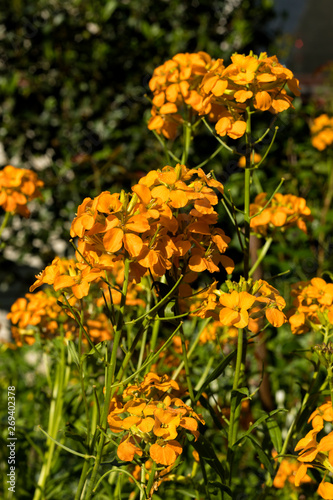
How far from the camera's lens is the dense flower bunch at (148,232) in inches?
29.4

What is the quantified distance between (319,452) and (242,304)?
0.90 ft

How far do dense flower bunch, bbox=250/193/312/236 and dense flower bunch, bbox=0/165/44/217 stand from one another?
2.13ft

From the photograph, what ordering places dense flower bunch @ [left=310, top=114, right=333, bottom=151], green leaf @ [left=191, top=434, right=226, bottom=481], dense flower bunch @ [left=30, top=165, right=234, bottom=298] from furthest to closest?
dense flower bunch @ [left=310, top=114, right=333, bottom=151] → green leaf @ [left=191, top=434, right=226, bottom=481] → dense flower bunch @ [left=30, top=165, right=234, bottom=298]

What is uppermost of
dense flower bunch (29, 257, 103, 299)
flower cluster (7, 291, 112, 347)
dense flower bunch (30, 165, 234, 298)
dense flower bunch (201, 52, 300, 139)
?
dense flower bunch (201, 52, 300, 139)

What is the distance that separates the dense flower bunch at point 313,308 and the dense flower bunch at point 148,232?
24 cm

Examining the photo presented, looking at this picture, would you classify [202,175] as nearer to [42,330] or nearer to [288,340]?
[42,330]

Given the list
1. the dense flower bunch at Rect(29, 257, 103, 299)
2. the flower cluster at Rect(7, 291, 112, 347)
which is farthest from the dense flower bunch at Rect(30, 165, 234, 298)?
the flower cluster at Rect(7, 291, 112, 347)

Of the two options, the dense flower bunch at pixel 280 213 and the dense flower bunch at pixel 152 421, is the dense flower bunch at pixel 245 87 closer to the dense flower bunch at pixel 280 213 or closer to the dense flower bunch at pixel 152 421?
the dense flower bunch at pixel 280 213

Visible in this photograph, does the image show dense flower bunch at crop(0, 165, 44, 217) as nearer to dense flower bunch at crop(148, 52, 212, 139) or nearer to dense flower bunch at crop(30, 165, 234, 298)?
dense flower bunch at crop(148, 52, 212, 139)

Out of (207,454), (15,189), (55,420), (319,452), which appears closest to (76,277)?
(207,454)

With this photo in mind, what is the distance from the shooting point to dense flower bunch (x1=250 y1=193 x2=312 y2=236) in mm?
1132

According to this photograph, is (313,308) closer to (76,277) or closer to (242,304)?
(242,304)

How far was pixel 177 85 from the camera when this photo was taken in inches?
44.7


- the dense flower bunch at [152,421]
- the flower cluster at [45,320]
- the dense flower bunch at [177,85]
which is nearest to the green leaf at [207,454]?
the dense flower bunch at [152,421]
